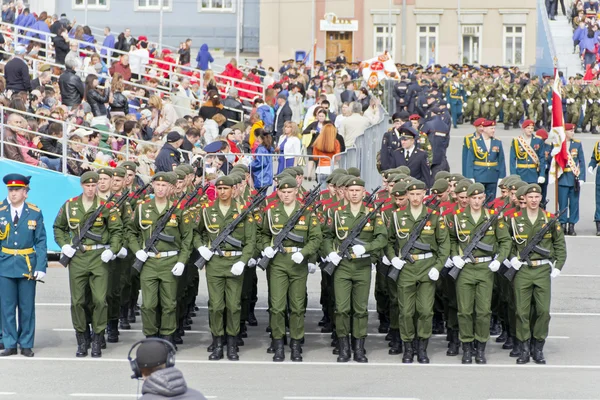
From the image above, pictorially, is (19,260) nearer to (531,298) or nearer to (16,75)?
(531,298)

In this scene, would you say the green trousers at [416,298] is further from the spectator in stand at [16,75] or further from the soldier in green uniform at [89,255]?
the spectator in stand at [16,75]

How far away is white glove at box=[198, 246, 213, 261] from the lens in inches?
550

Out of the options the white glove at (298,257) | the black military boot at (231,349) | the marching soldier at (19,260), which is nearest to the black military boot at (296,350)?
the black military boot at (231,349)

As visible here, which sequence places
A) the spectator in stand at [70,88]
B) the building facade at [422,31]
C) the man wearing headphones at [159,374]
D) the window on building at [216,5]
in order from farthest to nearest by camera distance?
the building facade at [422,31]
the window on building at [216,5]
the spectator in stand at [70,88]
the man wearing headphones at [159,374]

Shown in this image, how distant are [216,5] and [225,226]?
1673 inches

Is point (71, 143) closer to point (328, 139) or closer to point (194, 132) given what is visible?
point (194, 132)

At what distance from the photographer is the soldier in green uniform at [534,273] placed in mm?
13945

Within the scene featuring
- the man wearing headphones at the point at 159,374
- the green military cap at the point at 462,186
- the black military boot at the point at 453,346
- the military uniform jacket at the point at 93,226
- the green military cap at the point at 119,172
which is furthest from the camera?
the green military cap at the point at 119,172

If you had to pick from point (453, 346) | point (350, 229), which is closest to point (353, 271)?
point (350, 229)

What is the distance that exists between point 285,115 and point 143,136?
3841 millimetres

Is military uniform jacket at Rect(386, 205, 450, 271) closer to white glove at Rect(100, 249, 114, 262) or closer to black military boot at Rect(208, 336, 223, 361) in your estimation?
black military boot at Rect(208, 336, 223, 361)

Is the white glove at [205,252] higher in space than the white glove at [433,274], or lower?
higher

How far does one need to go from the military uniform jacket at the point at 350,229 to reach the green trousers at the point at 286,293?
423 millimetres

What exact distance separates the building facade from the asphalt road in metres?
40.2
